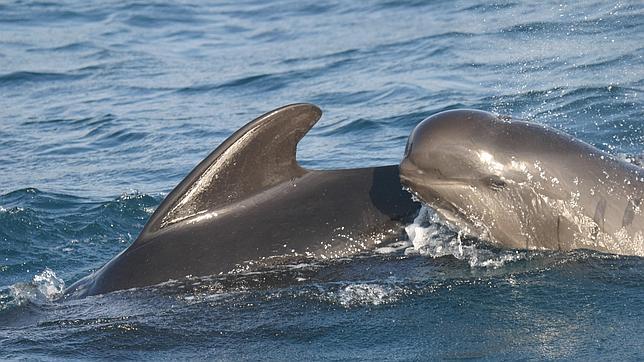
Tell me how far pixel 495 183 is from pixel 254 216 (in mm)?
1709

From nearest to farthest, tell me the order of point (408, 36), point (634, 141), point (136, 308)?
point (136, 308) < point (634, 141) < point (408, 36)

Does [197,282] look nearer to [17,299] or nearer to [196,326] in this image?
[196,326]

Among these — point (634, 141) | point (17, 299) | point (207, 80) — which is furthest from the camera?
point (207, 80)

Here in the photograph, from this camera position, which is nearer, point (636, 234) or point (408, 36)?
point (636, 234)

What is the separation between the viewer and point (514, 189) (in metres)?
7.84

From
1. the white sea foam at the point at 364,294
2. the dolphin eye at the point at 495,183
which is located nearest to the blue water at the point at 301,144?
the white sea foam at the point at 364,294

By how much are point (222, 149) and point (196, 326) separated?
50.8 inches

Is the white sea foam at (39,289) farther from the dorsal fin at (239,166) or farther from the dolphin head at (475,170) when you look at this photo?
the dolphin head at (475,170)

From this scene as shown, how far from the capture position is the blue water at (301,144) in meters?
7.34

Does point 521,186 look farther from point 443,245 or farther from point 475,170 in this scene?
point 443,245

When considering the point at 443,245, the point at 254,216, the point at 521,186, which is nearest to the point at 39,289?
the point at 254,216

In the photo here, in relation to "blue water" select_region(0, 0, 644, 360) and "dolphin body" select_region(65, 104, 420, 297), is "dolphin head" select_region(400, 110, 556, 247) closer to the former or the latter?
"blue water" select_region(0, 0, 644, 360)

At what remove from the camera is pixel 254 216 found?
8.12 metres

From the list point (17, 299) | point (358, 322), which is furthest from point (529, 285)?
point (17, 299)
